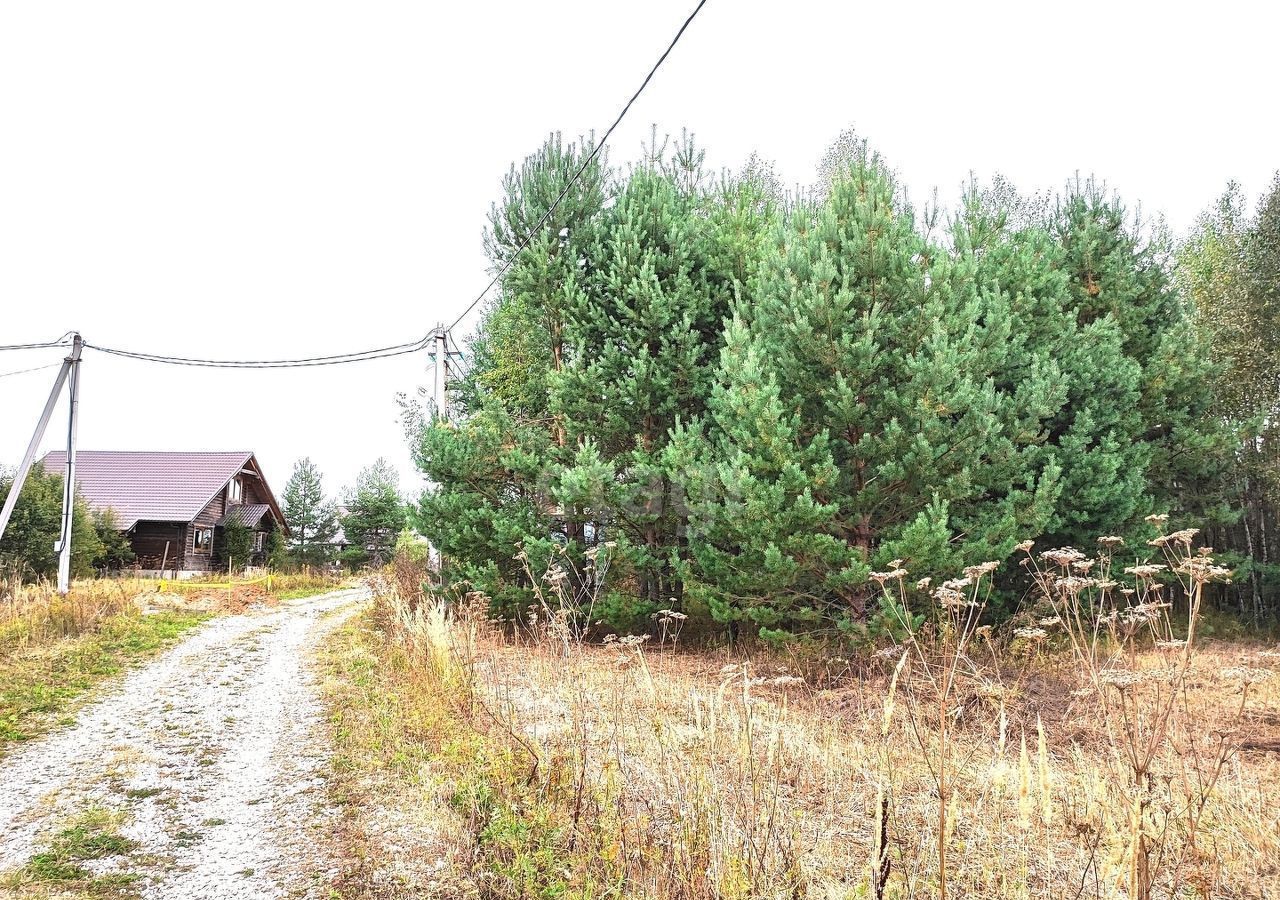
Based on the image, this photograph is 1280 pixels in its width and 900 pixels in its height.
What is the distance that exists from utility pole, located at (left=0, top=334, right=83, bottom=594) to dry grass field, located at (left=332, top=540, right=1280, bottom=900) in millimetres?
8567

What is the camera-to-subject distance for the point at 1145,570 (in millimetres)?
2996

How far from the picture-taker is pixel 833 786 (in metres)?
4.05

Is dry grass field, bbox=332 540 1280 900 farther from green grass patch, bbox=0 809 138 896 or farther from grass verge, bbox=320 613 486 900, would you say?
green grass patch, bbox=0 809 138 896

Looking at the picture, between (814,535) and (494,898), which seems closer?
(494,898)

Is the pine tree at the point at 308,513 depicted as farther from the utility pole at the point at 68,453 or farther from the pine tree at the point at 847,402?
the pine tree at the point at 847,402

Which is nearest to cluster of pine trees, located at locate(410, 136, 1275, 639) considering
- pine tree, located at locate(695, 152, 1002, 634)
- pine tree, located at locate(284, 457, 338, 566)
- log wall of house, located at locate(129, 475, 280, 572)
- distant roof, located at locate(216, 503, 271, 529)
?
pine tree, located at locate(695, 152, 1002, 634)

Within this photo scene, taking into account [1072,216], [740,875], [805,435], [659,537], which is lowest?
[740,875]

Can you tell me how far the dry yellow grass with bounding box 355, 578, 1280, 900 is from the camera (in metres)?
2.61

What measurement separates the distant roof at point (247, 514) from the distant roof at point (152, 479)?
87.9 inches

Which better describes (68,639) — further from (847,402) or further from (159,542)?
(159,542)

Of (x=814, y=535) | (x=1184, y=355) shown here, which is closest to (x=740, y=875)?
(x=814, y=535)

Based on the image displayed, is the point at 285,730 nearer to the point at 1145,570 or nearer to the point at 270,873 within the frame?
the point at 270,873

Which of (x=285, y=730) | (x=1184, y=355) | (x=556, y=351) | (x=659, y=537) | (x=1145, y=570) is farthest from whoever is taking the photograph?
(x=1184, y=355)

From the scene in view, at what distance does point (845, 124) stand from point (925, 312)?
17.8 metres
